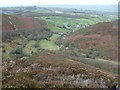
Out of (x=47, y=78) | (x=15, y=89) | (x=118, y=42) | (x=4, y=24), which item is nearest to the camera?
(x=15, y=89)

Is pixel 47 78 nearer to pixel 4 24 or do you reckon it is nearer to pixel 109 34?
pixel 109 34

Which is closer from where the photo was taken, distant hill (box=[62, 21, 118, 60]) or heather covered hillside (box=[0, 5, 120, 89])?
heather covered hillside (box=[0, 5, 120, 89])

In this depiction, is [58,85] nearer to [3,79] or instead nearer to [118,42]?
[3,79]

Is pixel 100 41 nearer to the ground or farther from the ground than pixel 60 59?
farther from the ground

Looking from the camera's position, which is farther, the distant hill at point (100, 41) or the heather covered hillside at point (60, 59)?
the distant hill at point (100, 41)

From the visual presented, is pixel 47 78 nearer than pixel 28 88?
No

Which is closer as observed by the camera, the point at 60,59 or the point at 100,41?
the point at 60,59

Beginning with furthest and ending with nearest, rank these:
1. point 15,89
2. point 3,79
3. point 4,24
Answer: point 4,24, point 3,79, point 15,89

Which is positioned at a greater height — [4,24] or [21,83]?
[4,24]

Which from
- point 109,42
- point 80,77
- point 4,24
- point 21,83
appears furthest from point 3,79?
point 4,24

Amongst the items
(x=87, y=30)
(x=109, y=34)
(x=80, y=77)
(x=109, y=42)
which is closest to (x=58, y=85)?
(x=80, y=77)
